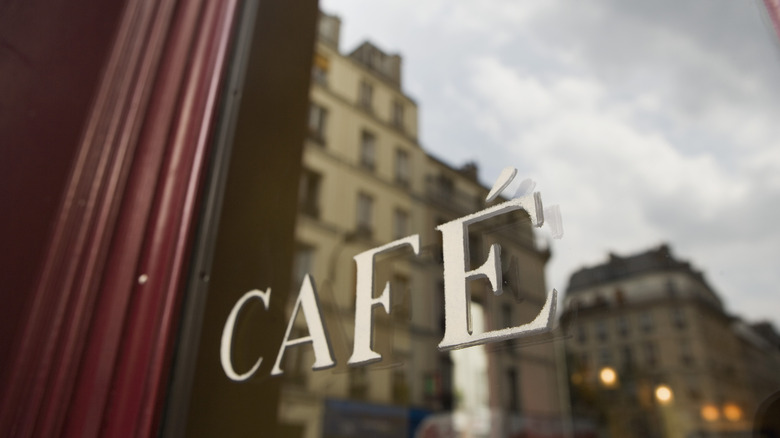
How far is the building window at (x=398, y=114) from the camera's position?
131 centimetres

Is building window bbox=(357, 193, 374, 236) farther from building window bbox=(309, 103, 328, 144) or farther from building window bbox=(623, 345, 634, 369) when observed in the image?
building window bbox=(623, 345, 634, 369)

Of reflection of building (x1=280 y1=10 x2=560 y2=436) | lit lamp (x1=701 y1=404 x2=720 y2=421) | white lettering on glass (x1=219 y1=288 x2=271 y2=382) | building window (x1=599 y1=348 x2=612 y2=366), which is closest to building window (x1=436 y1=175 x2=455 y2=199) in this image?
reflection of building (x1=280 y1=10 x2=560 y2=436)

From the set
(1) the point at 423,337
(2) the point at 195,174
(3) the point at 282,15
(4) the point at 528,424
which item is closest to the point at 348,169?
(3) the point at 282,15

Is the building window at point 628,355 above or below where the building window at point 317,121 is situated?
below

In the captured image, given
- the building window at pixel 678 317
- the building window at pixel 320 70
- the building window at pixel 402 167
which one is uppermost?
the building window at pixel 320 70

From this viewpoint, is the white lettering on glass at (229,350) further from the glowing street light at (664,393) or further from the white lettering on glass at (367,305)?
the glowing street light at (664,393)

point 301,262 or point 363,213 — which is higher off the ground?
point 363,213

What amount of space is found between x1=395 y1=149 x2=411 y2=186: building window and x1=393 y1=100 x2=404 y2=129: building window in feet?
0.24

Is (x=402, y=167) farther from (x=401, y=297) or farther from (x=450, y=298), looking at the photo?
(x=450, y=298)

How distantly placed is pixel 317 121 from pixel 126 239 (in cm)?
68

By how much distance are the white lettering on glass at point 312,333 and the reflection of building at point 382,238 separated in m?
0.01

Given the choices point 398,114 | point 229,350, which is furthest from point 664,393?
point 229,350

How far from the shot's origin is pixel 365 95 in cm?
146

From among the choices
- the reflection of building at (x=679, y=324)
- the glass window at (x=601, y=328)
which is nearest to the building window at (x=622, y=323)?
the reflection of building at (x=679, y=324)
